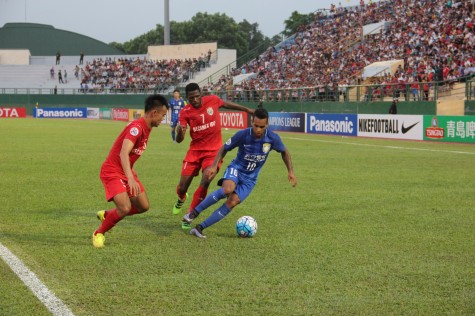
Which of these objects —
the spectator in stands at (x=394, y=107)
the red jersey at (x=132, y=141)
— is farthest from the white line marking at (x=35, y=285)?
the spectator in stands at (x=394, y=107)

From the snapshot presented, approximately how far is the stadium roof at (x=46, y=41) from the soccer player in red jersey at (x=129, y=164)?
8659cm

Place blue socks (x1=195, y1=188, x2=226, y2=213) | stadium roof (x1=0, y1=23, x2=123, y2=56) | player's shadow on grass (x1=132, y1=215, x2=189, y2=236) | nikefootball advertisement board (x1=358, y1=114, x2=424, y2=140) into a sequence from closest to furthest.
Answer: blue socks (x1=195, y1=188, x2=226, y2=213) → player's shadow on grass (x1=132, y1=215, x2=189, y2=236) → nikefootball advertisement board (x1=358, y1=114, x2=424, y2=140) → stadium roof (x1=0, y1=23, x2=123, y2=56)

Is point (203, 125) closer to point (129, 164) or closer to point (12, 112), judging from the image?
point (129, 164)

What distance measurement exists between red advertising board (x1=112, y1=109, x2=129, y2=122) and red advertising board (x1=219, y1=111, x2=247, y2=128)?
16.9 m

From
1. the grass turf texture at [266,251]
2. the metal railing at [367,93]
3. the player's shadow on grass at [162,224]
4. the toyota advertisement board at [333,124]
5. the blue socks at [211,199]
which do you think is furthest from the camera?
the toyota advertisement board at [333,124]

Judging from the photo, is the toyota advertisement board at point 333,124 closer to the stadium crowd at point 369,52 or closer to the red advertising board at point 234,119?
the stadium crowd at point 369,52

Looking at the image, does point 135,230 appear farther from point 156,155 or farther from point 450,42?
point 450,42

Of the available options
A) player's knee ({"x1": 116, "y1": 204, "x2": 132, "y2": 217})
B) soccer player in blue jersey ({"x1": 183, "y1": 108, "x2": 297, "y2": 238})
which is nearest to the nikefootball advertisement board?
soccer player in blue jersey ({"x1": 183, "y1": 108, "x2": 297, "y2": 238})

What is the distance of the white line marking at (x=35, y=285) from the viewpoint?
5133mm

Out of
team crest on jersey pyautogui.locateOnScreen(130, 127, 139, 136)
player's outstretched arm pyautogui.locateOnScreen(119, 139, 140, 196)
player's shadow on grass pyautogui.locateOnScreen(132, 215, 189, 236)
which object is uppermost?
team crest on jersey pyautogui.locateOnScreen(130, 127, 139, 136)

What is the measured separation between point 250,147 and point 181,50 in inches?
2603

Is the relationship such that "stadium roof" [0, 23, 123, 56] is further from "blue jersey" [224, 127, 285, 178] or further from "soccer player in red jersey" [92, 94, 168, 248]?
"soccer player in red jersey" [92, 94, 168, 248]

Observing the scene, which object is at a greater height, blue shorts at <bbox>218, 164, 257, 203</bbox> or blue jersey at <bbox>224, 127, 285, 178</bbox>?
blue jersey at <bbox>224, 127, 285, 178</bbox>

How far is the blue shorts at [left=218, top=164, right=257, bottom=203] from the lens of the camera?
8.30 meters
